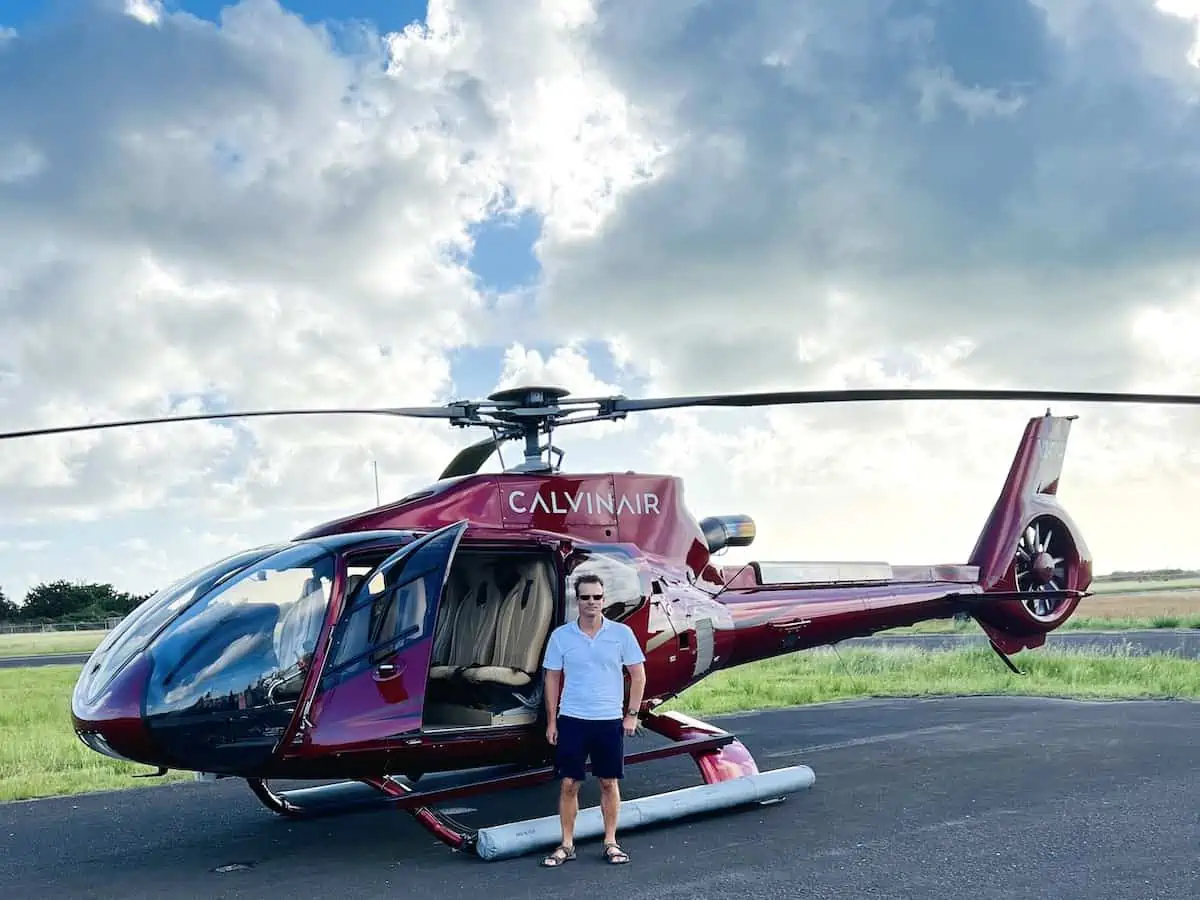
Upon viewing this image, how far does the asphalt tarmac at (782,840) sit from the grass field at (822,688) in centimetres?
196

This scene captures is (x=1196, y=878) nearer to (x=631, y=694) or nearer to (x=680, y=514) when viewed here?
(x=631, y=694)

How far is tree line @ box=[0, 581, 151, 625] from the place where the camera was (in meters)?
82.8

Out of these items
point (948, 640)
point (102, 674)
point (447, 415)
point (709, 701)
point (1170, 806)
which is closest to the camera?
point (102, 674)

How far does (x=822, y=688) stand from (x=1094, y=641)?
17072 millimetres

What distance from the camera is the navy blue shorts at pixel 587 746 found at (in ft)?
22.0

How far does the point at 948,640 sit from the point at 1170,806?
2740 centimetres

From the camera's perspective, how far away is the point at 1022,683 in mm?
17188

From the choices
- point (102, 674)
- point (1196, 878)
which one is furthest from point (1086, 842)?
point (102, 674)

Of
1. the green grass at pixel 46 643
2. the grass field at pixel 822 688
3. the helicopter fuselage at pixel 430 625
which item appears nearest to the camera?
the helicopter fuselage at pixel 430 625

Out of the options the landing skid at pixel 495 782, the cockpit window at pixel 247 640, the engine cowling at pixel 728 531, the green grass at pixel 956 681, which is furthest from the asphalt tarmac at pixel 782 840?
the green grass at pixel 956 681

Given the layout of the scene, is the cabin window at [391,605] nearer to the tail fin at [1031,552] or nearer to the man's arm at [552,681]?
the man's arm at [552,681]

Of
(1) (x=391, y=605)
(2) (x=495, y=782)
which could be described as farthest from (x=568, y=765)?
(1) (x=391, y=605)

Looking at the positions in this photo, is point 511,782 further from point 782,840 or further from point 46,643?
point 46,643

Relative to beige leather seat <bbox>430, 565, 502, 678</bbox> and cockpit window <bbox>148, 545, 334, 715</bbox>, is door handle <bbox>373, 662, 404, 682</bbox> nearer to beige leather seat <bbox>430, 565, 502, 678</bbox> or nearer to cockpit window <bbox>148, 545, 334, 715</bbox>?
cockpit window <bbox>148, 545, 334, 715</bbox>
